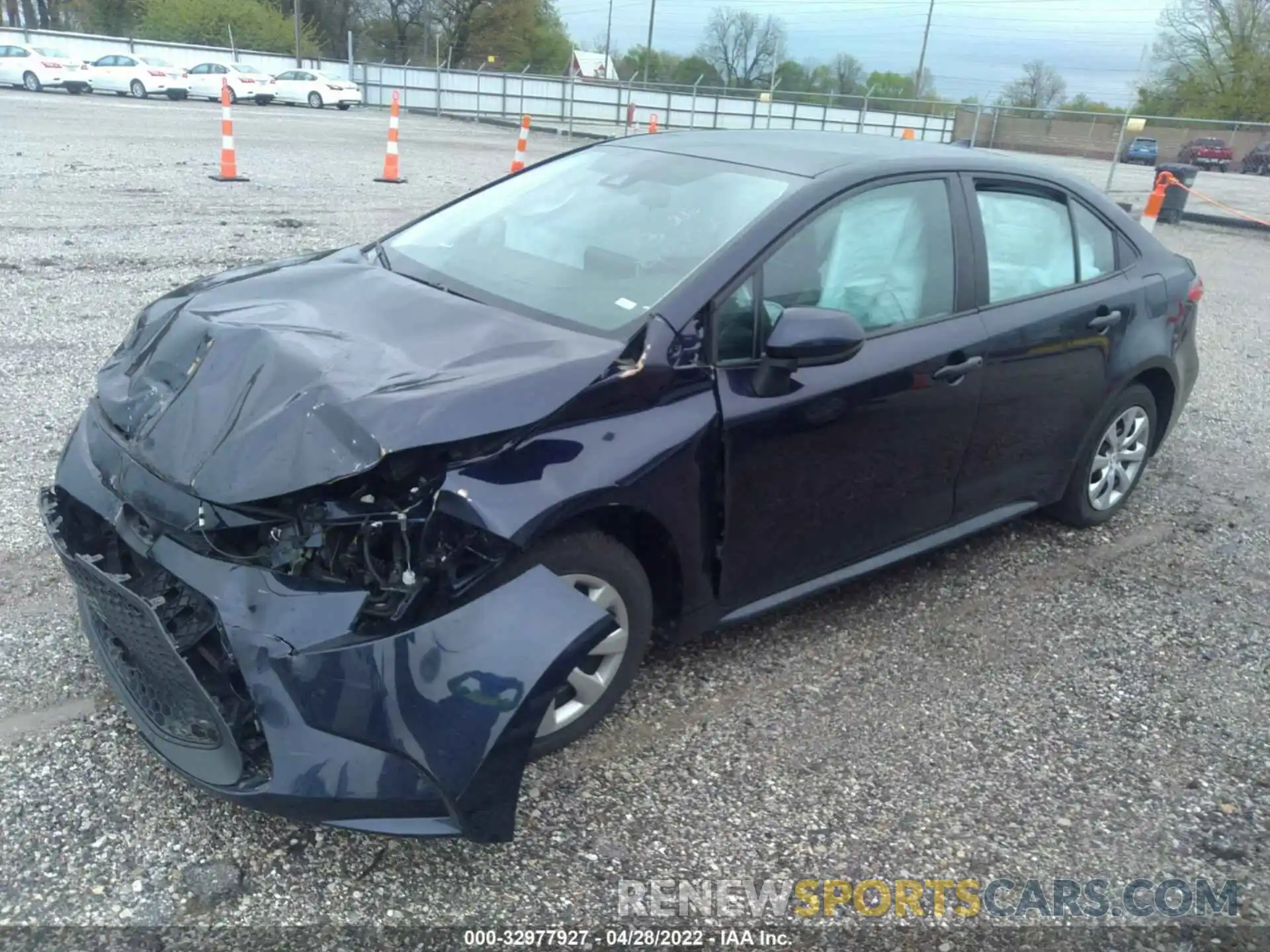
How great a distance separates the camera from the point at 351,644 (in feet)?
7.72

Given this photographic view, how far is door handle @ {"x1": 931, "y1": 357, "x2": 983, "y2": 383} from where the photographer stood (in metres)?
3.63

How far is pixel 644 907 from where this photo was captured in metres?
2.53

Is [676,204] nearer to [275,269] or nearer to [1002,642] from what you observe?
[275,269]

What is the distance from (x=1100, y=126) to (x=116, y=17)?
49829mm

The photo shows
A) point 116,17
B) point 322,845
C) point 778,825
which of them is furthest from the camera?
point 116,17

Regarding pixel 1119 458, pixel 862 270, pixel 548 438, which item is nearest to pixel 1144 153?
pixel 1119 458

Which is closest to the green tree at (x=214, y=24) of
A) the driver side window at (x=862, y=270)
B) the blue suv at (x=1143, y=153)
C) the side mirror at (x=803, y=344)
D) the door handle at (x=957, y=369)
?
the blue suv at (x=1143, y=153)

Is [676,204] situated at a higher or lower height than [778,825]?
higher

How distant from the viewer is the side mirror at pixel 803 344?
3047 millimetres

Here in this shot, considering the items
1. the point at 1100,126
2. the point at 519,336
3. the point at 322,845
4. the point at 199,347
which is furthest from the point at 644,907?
the point at 1100,126

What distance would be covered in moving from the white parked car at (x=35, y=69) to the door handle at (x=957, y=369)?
3529 centimetres

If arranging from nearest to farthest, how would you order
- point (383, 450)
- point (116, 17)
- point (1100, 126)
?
point (383, 450)
point (1100, 126)
point (116, 17)

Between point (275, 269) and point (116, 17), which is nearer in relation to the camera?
point (275, 269)

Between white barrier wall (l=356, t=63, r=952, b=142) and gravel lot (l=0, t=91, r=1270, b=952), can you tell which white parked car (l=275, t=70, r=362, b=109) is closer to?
white barrier wall (l=356, t=63, r=952, b=142)
